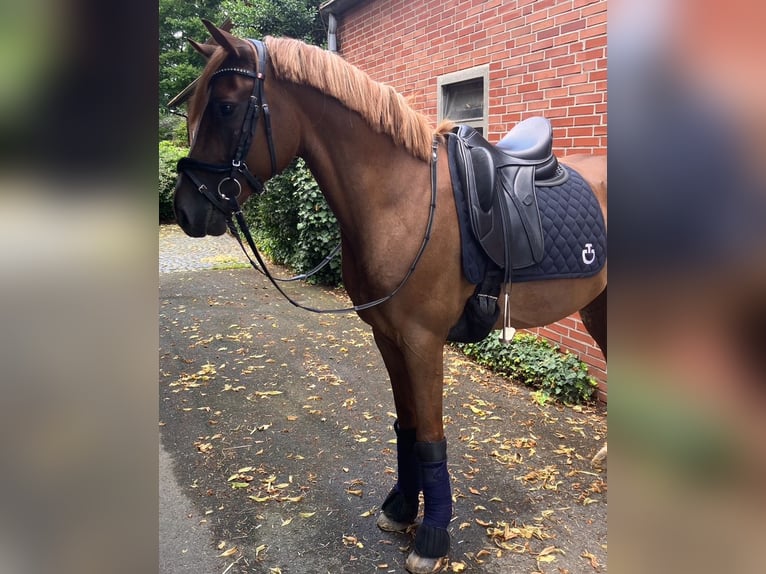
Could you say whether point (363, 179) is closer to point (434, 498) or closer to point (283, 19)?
point (434, 498)

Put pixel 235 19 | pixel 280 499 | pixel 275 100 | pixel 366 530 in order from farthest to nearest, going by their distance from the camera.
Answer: pixel 235 19 → pixel 280 499 → pixel 366 530 → pixel 275 100

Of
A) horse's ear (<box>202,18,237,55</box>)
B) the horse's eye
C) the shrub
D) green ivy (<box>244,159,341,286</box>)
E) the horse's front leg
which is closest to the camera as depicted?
horse's ear (<box>202,18,237,55</box>)

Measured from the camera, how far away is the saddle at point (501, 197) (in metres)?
2.29

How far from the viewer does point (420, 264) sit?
2.20 meters

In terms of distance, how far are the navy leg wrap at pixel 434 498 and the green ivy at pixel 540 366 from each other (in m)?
2.16

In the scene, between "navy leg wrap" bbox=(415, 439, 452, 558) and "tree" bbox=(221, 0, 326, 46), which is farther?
"tree" bbox=(221, 0, 326, 46)

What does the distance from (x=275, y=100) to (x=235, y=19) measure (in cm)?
1010

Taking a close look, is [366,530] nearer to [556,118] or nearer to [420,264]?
[420,264]

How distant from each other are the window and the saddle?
282 centimetres

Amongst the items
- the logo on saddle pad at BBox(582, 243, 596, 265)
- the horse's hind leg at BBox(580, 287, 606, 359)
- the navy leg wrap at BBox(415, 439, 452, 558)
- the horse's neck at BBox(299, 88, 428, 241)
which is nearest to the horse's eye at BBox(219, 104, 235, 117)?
the horse's neck at BBox(299, 88, 428, 241)

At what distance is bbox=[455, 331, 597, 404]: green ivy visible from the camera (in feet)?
13.9

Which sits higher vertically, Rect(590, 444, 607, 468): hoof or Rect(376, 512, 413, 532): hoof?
Rect(590, 444, 607, 468): hoof

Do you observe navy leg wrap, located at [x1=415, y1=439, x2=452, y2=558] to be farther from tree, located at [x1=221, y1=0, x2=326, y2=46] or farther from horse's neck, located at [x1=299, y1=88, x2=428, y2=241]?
tree, located at [x1=221, y1=0, x2=326, y2=46]
